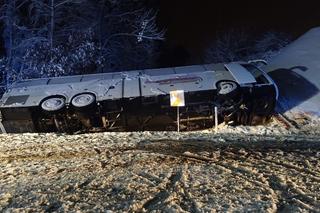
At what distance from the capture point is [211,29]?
119 ft

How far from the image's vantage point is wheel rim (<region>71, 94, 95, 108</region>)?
14.0 metres

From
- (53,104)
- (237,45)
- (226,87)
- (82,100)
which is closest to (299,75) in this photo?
(226,87)

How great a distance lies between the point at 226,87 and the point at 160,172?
5653 millimetres

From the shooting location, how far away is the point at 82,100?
1421cm

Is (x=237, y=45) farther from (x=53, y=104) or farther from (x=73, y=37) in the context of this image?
(x=53, y=104)

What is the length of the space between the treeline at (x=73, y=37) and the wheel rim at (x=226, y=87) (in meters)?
9.14

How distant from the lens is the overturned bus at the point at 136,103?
14.1m

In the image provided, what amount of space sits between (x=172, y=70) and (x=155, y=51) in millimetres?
14217

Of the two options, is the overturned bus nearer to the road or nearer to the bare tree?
the road

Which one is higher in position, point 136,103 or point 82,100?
point 82,100

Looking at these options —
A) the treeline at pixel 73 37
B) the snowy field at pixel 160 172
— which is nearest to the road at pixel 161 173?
the snowy field at pixel 160 172

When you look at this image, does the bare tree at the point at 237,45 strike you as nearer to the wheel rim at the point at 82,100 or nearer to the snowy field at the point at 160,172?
the wheel rim at the point at 82,100

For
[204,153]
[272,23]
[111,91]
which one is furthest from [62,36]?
[272,23]

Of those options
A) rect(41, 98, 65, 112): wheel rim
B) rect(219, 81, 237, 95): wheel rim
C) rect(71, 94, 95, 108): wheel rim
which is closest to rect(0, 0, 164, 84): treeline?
rect(41, 98, 65, 112): wheel rim
